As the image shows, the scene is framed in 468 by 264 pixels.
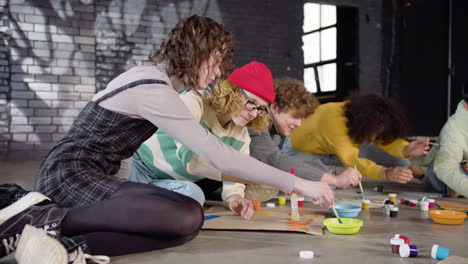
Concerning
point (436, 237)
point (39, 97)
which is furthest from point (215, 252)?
point (39, 97)

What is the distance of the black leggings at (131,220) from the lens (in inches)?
61.2

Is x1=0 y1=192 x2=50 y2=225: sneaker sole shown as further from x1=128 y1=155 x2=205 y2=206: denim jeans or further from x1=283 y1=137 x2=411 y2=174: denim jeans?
x1=283 y1=137 x2=411 y2=174: denim jeans

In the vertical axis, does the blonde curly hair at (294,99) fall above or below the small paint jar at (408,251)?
above

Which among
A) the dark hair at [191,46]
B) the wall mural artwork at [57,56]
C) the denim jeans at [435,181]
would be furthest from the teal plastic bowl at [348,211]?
the wall mural artwork at [57,56]

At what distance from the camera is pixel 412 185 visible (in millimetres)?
3947

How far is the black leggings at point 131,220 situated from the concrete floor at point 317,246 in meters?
0.06

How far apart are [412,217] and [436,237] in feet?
1.61

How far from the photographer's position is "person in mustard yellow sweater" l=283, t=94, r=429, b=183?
2.90m

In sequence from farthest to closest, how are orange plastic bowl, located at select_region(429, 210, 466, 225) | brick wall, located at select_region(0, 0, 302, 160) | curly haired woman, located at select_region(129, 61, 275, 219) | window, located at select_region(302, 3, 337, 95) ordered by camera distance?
window, located at select_region(302, 3, 337, 95)
brick wall, located at select_region(0, 0, 302, 160)
orange plastic bowl, located at select_region(429, 210, 466, 225)
curly haired woman, located at select_region(129, 61, 275, 219)

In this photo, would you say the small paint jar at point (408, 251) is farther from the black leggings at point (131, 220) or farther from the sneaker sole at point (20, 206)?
the sneaker sole at point (20, 206)

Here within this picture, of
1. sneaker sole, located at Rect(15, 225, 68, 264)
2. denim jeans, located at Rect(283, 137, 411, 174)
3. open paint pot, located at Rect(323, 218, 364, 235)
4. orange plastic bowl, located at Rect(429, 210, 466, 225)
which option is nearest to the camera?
sneaker sole, located at Rect(15, 225, 68, 264)

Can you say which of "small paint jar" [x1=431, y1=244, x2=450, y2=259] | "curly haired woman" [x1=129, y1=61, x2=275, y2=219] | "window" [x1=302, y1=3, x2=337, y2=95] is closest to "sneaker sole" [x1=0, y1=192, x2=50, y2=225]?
"curly haired woman" [x1=129, y1=61, x2=275, y2=219]

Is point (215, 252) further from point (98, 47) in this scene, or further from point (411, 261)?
point (98, 47)

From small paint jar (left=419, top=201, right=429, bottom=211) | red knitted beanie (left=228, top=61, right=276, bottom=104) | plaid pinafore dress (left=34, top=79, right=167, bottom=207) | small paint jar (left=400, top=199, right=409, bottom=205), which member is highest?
red knitted beanie (left=228, top=61, right=276, bottom=104)
